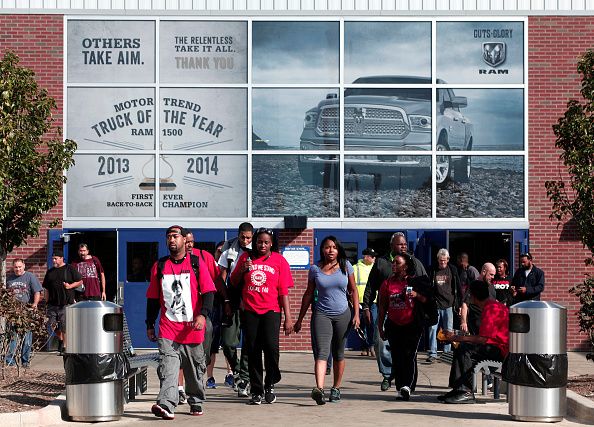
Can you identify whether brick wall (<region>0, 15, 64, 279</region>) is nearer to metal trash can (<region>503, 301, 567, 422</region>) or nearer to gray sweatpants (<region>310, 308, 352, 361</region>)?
gray sweatpants (<region>310, 308, 352, 361</region>)

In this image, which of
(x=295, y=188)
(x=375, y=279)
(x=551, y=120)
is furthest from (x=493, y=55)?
(x=375, y=279)

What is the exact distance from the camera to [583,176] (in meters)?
15.6

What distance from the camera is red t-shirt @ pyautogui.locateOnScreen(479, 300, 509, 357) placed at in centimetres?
1336

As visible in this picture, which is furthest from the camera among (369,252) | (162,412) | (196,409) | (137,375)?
(369,252)

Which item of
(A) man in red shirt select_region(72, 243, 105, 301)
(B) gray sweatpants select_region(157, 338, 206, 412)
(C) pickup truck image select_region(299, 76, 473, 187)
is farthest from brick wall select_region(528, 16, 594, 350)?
(B) gray sweatpants select_region(157, 338, 206, 412)

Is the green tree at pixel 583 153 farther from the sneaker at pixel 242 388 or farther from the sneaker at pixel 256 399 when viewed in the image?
the sneaker at pixel 256 399

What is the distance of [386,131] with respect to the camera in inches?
862

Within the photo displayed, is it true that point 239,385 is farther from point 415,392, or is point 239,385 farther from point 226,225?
point 226,225

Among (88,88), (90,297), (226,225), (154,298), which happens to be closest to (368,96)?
(226,225)

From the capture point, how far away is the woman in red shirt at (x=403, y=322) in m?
13.9

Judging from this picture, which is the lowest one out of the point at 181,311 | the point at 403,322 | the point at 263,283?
the point at 403,322

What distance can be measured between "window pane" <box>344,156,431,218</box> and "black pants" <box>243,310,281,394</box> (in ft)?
28.2

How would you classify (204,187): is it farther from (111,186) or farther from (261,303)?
(261,303)

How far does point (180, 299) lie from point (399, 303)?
9.12 feet
